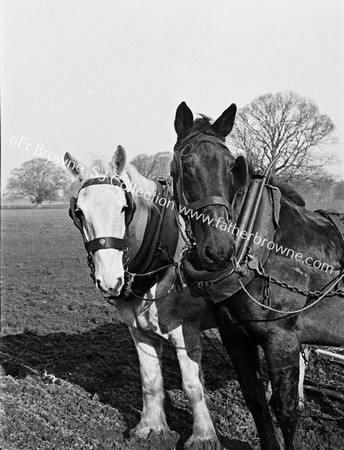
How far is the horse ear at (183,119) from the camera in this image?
2.75m

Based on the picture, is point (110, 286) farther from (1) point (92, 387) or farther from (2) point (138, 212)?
(1) point (92, 387)

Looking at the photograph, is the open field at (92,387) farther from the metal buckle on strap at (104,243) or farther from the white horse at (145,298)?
the metal buckle on strap at (104,243)

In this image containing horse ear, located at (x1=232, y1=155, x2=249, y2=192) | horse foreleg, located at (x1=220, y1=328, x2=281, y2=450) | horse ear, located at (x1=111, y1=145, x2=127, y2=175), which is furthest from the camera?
horse ear, located at (x1=111, y1=145, x2=127, y2=175)

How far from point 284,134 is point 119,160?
2.00m

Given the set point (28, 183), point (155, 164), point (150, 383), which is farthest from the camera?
point (28, 183)

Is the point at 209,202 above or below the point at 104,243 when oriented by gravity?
above

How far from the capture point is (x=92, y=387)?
4613mm

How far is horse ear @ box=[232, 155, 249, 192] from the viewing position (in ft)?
7.96

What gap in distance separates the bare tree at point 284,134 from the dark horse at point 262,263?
769 millimetres

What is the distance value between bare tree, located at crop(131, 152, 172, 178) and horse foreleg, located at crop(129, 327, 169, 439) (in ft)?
4.49

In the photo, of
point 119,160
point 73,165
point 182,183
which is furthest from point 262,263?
point 73,165

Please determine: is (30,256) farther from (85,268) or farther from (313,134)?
(313,134)

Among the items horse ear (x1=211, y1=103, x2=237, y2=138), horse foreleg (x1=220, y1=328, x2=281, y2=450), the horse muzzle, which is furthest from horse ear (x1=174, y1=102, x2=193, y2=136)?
horse foreleg (x1=220, y1=328, x2=281, y2=450)

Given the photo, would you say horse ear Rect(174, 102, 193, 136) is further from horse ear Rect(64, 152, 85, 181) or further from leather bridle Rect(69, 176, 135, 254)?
horse ear Rect(64, 152, 85, 181)
